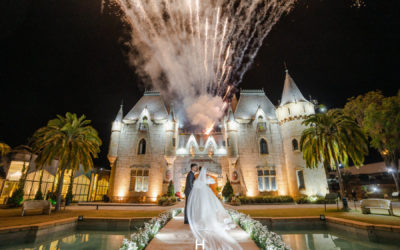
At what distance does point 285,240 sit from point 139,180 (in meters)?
21.9

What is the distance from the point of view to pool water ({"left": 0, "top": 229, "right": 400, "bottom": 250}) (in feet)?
26.0

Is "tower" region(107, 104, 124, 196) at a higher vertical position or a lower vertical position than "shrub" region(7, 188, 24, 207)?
higher

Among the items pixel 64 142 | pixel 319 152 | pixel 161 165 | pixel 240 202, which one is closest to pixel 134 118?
pixel 161 165

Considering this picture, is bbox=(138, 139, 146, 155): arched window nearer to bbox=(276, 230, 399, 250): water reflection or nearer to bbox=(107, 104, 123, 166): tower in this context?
bbox=(107, 104, 123, 166): tower

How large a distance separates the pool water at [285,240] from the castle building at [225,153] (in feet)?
52.1

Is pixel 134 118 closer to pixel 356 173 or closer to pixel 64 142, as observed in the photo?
pixel 64 142

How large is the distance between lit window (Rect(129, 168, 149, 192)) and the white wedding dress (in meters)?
21.2

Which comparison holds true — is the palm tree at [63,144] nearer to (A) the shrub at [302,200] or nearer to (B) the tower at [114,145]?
(B) the tower at [114,145]

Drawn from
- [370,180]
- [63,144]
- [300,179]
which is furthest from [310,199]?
[63,144]

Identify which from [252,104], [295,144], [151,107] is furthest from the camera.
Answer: [252,104]

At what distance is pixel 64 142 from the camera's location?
1709cm

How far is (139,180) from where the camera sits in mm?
26859

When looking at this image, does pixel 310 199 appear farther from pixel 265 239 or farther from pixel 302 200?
pixel 265 239

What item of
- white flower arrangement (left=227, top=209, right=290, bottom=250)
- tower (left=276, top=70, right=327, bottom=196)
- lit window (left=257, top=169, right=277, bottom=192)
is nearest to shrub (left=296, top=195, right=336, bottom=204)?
tower (left=276, top=70, right=327, bottom=196)
